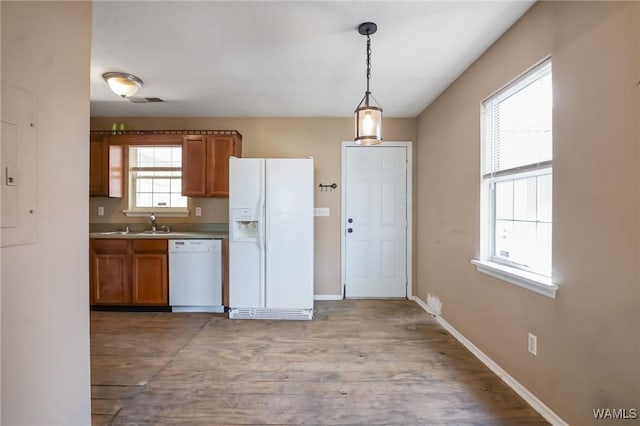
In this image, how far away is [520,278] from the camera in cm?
182

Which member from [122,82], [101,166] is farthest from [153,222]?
[122,82]

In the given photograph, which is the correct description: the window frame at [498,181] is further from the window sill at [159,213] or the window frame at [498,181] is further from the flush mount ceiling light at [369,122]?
the window sill at [159,213]

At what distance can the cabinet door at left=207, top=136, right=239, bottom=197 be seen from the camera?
3.67 m

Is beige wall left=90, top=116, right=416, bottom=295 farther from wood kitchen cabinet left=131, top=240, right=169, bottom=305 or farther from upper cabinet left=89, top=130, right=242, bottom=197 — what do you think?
wood kitchen cabinet left=131, top=240, right=169, bottom=305

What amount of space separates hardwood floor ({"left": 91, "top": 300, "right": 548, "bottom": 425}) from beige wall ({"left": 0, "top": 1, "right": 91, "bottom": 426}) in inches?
25.3

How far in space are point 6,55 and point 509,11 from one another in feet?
8.17

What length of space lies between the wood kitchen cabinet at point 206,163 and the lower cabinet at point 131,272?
2.63 ft

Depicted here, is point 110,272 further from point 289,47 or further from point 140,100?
point 289,47

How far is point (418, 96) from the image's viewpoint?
10.6 ft

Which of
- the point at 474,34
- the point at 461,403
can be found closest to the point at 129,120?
the point at 474,34

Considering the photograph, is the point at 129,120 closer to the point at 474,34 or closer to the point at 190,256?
the point at 190,256

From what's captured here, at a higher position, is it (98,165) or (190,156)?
(190,156)

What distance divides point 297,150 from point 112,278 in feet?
8.97

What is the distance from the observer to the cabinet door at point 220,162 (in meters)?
3.67
